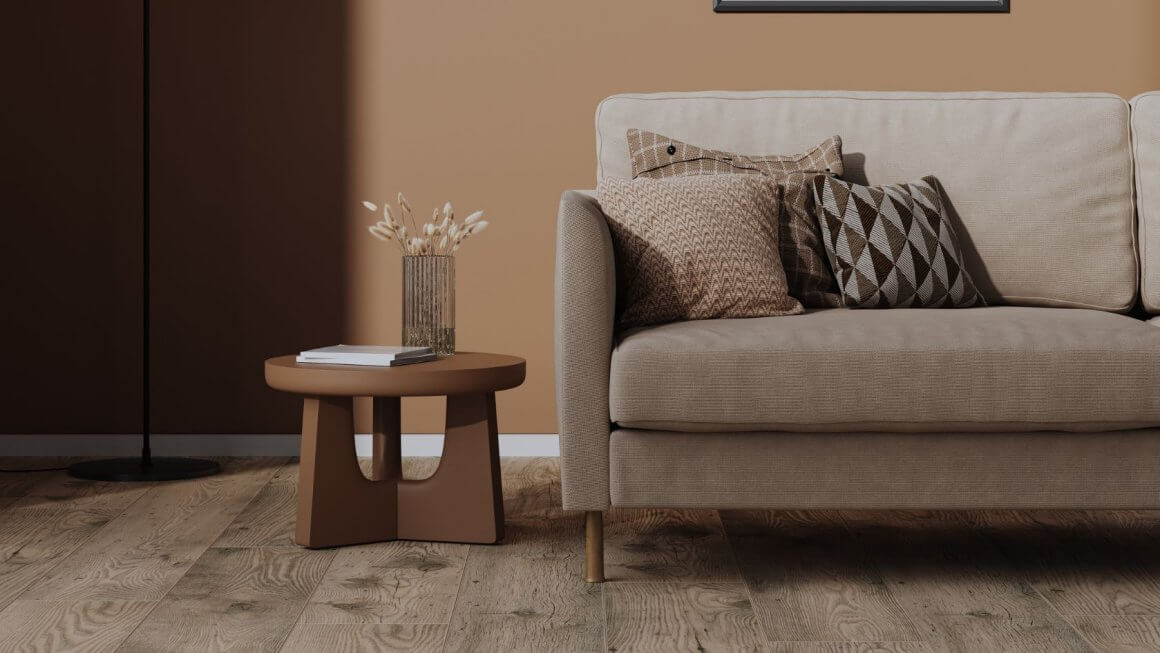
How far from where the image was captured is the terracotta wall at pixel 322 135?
3436mm

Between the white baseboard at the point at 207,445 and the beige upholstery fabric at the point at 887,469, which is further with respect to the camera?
the white baseboard at the point at 207,445

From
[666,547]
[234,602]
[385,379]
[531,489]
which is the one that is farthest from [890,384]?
[531,489]

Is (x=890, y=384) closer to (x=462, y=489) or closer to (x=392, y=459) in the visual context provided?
(x=462, y=489)

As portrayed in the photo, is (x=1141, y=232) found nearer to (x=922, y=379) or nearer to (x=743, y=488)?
(x=922, y=379)

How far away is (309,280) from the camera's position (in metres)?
3.48

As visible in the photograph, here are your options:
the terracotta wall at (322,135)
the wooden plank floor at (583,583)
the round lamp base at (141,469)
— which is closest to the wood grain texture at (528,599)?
the wooden plank floor at (583,583)

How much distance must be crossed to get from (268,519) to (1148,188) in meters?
2.04

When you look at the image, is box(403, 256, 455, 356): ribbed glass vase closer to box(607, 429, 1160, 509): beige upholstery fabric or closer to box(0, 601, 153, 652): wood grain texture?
box(607, 429, 1160, 509): beige upholstery fabric

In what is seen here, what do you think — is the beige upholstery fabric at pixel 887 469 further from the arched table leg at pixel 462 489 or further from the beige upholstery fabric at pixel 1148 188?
the beige upholstery fabric at pixel 1148 188

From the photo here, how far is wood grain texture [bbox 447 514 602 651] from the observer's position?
180 cm

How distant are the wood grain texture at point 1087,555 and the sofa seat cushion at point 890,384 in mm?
291

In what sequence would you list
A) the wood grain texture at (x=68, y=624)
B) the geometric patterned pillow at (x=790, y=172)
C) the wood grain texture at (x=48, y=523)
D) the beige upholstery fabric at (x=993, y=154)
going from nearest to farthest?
the wood grain texture at (x=68, y=624), the wood grain texture at (x=48, y=523), the geometric patterned pillow at (x=790, y=172), the beige upholstery fabric at (x=993, y=154)

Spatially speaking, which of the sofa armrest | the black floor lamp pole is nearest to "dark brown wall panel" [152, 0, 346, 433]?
the black floor lamp pole

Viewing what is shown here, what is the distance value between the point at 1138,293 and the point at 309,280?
2.13m
